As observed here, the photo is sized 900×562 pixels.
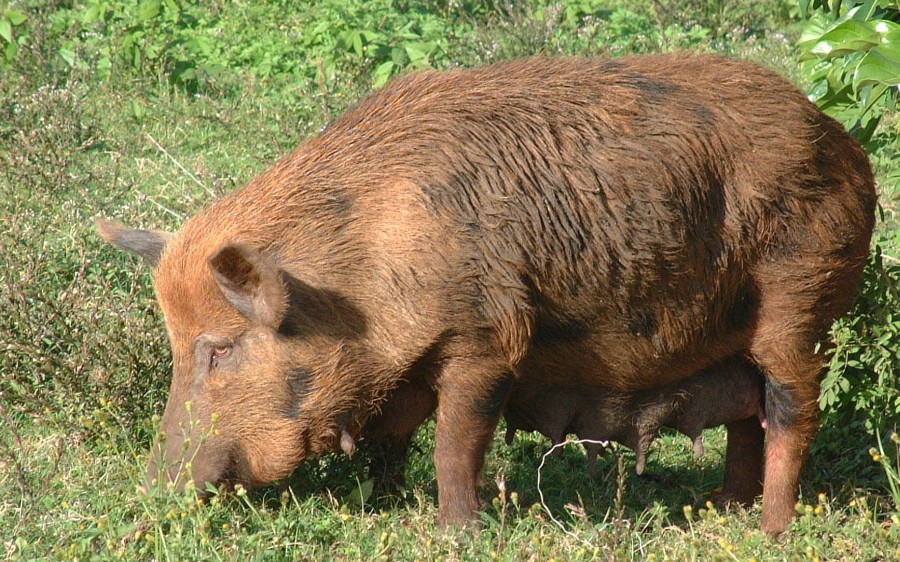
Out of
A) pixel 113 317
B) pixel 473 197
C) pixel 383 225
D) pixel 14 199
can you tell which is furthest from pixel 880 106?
pixel 14 199

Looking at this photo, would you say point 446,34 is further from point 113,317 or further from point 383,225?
point 383,225

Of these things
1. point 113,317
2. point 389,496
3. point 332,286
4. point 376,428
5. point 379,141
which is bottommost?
point 389,496

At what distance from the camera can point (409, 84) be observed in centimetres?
539

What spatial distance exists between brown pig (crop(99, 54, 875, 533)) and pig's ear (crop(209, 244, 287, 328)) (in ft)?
0.03

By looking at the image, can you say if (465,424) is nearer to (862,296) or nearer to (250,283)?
(250,283)

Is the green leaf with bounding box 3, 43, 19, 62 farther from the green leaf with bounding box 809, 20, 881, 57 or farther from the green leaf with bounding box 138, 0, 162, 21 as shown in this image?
the green leaf with bounding box 809, 20, 881, 57

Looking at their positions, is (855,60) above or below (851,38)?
below

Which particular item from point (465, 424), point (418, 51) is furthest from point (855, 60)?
point (418, 51)

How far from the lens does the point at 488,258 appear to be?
4.87 meters

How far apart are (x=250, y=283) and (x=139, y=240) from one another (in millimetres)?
798

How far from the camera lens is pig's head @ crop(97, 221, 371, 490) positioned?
4932mm

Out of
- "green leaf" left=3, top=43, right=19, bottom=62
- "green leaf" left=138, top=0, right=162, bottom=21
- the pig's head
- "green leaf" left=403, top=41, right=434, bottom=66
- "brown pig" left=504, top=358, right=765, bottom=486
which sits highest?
"green leaf" left=3, top=43, right=19, bottom=62

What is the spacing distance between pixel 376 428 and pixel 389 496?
1.39 ft

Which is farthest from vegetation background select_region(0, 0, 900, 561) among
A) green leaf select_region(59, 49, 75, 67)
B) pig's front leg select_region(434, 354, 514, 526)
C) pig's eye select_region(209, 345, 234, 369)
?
pig's eye select_region(209, 345, 234, 369)
